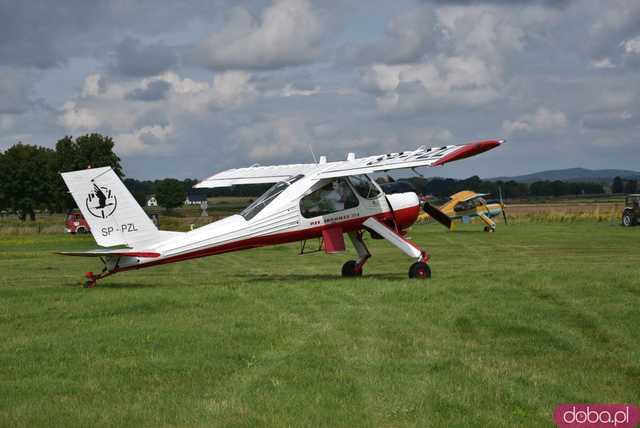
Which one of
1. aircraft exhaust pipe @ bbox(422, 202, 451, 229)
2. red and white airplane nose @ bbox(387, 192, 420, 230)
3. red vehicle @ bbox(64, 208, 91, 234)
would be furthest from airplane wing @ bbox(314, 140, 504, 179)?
red vehicle @ bbox(64, 208, 91, 234)

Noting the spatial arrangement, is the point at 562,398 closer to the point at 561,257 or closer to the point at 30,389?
the point at 30,389

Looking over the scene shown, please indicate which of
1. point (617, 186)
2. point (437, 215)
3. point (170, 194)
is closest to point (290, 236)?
point (437, 215)

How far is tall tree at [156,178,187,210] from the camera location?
107 metres

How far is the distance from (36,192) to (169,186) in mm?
27813

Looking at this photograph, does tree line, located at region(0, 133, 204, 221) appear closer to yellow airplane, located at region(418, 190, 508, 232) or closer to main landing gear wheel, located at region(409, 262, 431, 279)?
yellow airplane, located at region(418, 190, 508, 232)

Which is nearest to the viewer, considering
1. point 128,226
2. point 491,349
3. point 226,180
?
point 491,349

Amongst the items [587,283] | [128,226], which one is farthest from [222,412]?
[128,226]

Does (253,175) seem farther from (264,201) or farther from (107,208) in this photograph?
(107,208)

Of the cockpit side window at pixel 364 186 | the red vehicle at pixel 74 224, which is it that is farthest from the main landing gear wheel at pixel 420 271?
the red vehicle at pixel 74 224

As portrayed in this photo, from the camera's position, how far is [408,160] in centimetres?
1567

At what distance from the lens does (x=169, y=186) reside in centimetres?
10825

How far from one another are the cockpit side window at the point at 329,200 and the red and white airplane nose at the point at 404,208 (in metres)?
0.96

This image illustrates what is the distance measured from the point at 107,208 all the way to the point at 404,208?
6283mm

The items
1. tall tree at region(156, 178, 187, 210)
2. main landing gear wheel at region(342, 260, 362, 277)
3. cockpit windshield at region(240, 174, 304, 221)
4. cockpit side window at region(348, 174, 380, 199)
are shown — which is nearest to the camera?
cockpit windshield at region(240, 174, 304, 221)
